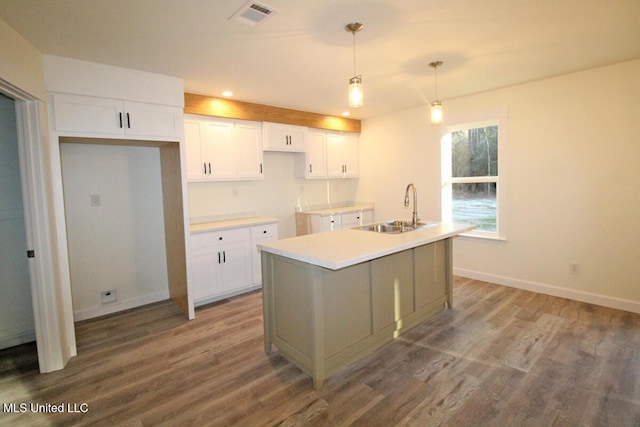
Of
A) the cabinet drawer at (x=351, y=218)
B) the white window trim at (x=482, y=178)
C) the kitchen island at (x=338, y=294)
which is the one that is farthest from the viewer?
the cabinet drawer at (x=351, y=218)

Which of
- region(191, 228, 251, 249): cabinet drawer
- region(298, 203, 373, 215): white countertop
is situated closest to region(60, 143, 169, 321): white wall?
region(191, 228, 251, 249): cabinet drawer

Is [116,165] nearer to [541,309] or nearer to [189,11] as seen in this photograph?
[189,11]

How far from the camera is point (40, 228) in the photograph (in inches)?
95.3

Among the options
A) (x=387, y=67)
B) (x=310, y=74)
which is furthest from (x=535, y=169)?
(x=310, y=74)

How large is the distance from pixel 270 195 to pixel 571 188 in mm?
3658

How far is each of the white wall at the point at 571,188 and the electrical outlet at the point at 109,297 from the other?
4272 millimetres

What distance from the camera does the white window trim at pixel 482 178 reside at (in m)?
3.96

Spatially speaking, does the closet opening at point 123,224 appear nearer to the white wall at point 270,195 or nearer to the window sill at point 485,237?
the white wall at point 270,195

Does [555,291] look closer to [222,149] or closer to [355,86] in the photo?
[355,86]

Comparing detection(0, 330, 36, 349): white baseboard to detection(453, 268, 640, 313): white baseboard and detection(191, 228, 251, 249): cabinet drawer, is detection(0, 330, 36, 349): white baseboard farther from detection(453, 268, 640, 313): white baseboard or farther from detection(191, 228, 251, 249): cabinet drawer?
detection(453, 268, 640, 313): white baseboard

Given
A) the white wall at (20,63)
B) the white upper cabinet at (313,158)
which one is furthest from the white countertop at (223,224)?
the white wall at (20,63)

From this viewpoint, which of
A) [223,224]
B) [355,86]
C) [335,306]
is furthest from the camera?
[223,224]

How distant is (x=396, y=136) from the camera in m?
5.04

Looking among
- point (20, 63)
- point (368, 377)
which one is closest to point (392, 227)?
point (368, 377)
